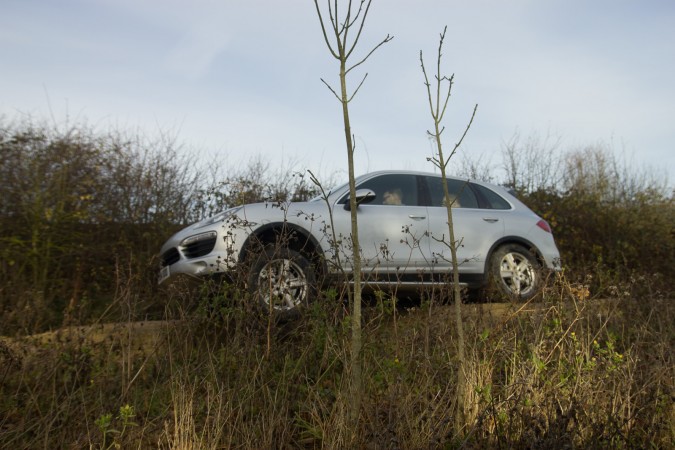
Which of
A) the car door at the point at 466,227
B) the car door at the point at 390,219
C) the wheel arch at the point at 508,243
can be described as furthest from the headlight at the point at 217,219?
the wheel arch at the point at 508,243

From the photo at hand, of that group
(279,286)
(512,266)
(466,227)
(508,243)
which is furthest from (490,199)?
(279,286)

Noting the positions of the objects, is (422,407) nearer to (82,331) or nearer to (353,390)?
(353,390)

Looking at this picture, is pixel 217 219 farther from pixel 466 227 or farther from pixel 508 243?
pixel 508 243

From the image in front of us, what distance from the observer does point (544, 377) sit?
4.24 metres

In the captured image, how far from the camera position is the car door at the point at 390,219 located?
688 centimetres

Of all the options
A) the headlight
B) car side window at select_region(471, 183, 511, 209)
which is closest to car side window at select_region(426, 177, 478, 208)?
car side window at select_region(471, 183, 511, 209)

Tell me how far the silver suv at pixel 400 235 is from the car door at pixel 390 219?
11 mm

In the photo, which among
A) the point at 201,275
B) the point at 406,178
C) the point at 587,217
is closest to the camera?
the point at 201,275

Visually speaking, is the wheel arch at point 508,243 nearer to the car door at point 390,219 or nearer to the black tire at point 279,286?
the car door at point 390,219

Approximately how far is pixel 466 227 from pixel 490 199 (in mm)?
748

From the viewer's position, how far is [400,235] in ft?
23.3

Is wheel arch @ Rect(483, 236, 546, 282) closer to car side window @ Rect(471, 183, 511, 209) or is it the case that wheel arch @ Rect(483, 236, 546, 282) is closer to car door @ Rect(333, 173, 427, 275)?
car side window @ Rect(471, 183, 511, 209)

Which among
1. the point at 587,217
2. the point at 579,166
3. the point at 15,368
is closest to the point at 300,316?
the point at 15,368

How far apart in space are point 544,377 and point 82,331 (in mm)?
3480
